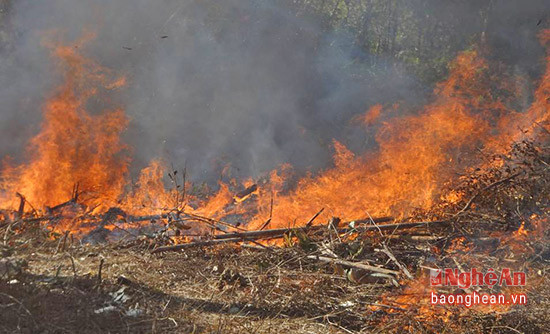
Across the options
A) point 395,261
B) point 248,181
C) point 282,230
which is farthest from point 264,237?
point 248,181

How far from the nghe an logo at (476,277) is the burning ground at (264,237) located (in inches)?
5.4

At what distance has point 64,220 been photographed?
312 inches

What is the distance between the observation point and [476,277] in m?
4.95

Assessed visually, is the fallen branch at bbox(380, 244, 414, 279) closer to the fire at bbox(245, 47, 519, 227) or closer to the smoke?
the fire at bbox(245, 47, 519, 227)

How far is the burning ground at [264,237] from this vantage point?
398cm

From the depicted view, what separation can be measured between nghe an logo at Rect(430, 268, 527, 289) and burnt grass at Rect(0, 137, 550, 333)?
0.59 feet

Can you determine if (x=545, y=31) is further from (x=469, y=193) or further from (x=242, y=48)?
(x=469, y=193)

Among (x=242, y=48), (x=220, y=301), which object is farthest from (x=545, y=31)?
(x=220, y=301)

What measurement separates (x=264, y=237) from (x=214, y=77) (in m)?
9.01

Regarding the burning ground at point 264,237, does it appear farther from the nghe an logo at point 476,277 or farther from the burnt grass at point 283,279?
the nghe an logo at point 476,277

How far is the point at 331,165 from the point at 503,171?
672cm

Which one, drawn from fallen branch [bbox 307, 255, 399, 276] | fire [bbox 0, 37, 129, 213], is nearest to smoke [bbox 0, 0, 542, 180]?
fire [bbox 0, 37, 129, 213]

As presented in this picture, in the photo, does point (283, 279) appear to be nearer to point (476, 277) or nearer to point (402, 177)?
Answer: point (476, 277)

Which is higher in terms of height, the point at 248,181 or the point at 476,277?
the point at 248,181
